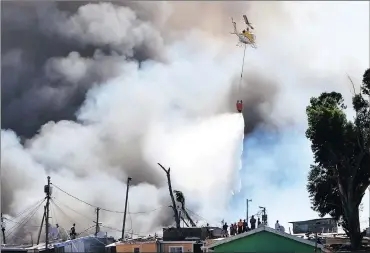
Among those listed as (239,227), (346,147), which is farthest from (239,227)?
(346,147)

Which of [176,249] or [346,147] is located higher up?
[346,147]

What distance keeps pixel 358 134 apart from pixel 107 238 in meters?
15.5

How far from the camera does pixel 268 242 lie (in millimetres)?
24109

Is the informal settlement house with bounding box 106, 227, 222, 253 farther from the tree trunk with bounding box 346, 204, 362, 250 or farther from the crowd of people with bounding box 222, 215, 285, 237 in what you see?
the tree trunk with bounding box 346, 204, 362, 250

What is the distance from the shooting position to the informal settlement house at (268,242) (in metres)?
24.0

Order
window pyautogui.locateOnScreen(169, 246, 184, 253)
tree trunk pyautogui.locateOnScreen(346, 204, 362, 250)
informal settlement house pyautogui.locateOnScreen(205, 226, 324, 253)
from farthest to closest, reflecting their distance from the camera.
A: tree trunk pyautogui.locateOnScreen(346, 204, 362, 250), window pyautogui.locateOnScreen(169, 246, 184, 253), informal settlement house pyautogui.locateOnScreen(205, 226, 324, 253)

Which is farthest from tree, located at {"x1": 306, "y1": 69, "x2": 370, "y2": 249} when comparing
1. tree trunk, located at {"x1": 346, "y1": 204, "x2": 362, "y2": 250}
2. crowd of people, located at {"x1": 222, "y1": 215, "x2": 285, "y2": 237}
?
crowd of people, located at {"x1": 222, "y1": 215, "x2": 285, "y2": 237}

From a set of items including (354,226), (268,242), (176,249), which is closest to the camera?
(268,242)

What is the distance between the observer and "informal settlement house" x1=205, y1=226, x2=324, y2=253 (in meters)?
24.0

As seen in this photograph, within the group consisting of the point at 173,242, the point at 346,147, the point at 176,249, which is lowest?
the point at 176,249

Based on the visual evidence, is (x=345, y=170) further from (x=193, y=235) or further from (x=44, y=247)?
(x=44, y=247)

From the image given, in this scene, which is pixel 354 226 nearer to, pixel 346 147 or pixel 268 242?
pixel 346 147

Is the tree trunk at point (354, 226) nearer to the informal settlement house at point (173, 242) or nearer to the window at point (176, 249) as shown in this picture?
the informal settlement house at point (173, 242)

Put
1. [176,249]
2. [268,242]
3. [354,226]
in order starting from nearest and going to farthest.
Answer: [268,242], [176,249], [354,226]
